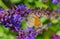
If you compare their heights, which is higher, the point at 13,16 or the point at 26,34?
the point at 13,16

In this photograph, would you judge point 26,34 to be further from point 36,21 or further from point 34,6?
point 34,6

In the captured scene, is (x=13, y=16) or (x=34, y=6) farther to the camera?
(x=34, y=6)

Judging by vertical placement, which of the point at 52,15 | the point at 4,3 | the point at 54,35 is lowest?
Answer: the point at 54,35

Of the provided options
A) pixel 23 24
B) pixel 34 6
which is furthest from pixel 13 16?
pixel 34 6

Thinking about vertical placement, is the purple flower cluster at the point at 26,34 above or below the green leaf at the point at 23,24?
below

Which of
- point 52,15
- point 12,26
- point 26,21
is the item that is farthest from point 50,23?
point 12,26

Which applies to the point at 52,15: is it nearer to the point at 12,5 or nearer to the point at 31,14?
the point at 31,14

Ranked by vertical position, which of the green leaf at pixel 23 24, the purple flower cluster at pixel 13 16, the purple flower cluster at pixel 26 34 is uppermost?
Answer: the purple flower cluster at pixel 13 16

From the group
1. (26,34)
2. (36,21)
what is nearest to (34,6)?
(36,21)
